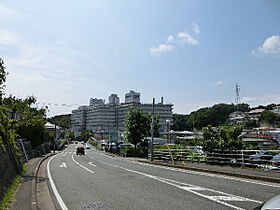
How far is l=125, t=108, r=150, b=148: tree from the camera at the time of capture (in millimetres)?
42056

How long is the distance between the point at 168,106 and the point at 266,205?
17749cm

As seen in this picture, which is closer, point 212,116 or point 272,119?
point 272,119

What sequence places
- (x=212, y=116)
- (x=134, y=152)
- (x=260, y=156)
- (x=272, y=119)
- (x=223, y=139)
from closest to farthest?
(x=260, y=156)
(x=223, y=139)
(x=134, y=152)
(x=272, y=119)
(x=212, y=116)

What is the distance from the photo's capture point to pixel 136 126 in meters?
42.0

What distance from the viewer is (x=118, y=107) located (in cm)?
19075

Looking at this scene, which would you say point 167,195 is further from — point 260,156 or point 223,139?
point 223,139

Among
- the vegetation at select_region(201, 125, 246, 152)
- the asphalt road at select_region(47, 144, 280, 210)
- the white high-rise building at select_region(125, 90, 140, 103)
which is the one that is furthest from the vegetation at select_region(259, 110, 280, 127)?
the asphalt road at select_region(47, 144, 280, 210)

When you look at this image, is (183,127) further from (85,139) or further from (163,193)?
(163,193)

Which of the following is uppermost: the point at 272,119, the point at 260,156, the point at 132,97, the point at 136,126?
the point at 132,97

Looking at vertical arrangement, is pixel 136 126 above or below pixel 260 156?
above

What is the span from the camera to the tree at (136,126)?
138 ft

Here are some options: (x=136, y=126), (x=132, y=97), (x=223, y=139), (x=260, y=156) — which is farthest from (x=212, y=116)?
(x=260, y=156)

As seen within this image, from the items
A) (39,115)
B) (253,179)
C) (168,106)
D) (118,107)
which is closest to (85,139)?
(118,107)

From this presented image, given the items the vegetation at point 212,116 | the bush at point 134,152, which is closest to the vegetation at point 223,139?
the bush at point 134,152
